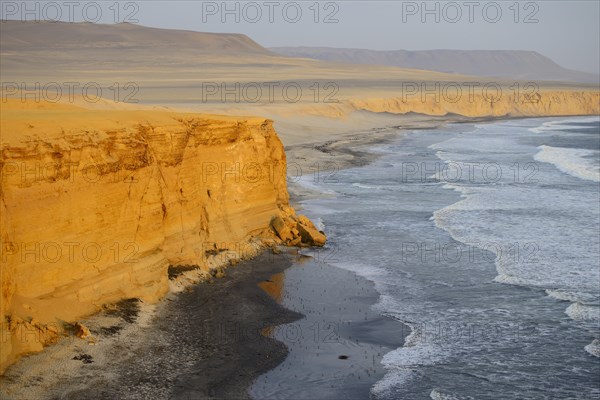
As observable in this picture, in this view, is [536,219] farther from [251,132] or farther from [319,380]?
[319,380]

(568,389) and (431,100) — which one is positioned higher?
(431,100)

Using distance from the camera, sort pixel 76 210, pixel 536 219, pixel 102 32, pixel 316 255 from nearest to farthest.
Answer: pixel 76 210 → pixel 316 255 → pixel 536 219 → pixel 102 32

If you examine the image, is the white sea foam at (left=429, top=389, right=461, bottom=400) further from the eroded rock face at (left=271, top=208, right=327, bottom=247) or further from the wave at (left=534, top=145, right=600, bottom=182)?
the wave at (left=534, top=145, right=600, bottom=182)

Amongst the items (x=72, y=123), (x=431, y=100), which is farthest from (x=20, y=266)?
(x=431, y=100)

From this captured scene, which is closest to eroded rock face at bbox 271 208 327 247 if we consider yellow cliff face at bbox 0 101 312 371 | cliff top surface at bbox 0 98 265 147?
yellow cliff face at bbox 0 101 312 371

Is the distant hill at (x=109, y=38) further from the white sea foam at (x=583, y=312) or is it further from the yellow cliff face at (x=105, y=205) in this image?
the white sea foam at (x=583, y=312)
